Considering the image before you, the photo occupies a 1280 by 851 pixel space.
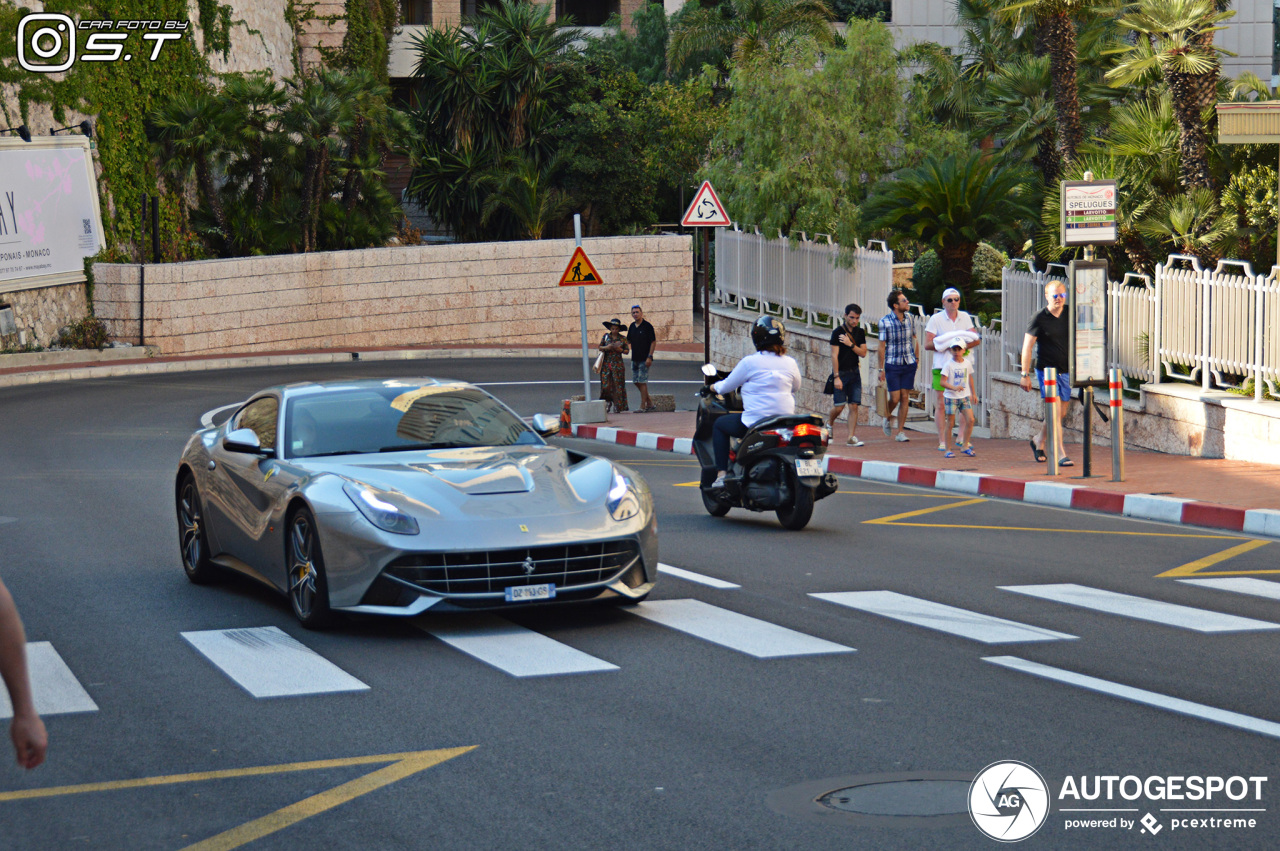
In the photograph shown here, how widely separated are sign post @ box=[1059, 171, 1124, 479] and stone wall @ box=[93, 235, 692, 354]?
26346 mm

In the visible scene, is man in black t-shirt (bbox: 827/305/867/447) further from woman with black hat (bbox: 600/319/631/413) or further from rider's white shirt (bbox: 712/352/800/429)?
rider's white shirt (bbox: 712/352/800/429)

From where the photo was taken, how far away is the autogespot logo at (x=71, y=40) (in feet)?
115

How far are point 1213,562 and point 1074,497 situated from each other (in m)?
3.31

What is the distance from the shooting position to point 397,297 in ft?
133

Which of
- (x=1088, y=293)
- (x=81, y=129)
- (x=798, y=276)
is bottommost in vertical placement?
(x=1088, y=293)

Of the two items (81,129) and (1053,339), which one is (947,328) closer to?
(1053,339)

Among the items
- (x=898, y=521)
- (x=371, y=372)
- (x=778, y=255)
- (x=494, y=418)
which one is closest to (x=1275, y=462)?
(x=898, y=521)

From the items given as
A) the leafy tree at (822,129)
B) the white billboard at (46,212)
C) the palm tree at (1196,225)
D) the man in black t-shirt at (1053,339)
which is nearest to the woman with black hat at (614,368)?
the leafy tree at (822,129)

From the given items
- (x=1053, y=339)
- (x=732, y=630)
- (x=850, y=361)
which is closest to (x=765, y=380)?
(x=1053, y=339)

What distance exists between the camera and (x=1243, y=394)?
1558cm

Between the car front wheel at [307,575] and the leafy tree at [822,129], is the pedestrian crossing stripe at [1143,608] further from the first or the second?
the leafy tree at [822,129]

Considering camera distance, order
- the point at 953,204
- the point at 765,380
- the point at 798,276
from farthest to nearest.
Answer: the point at 798,276 < the point at 953,204 < the point at 765,380

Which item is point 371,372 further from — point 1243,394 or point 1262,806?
point 1262,806

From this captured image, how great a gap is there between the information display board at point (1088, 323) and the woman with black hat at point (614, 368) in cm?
1008
